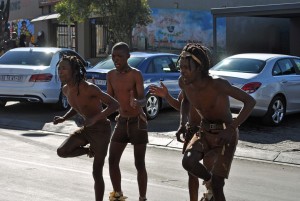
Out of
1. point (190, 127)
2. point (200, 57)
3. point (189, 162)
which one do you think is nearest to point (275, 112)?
point (190, 127)

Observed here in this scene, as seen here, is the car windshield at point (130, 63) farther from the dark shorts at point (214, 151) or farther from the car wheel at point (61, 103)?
the dark shorts at point (214, 151)

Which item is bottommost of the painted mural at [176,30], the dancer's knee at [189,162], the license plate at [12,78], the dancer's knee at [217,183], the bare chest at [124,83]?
the dancer's knee at [217,183]

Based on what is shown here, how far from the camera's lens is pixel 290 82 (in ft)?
38.5

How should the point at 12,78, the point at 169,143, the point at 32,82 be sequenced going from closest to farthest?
the point at 169,143
the point at 32,82
the point at 12,78

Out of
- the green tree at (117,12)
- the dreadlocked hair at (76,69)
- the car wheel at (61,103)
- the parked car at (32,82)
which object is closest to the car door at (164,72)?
the parked car at (32,82)

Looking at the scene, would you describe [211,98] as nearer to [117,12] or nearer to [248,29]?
[117,12]

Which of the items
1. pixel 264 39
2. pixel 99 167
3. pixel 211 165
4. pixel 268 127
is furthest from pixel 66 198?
pixel 264 39

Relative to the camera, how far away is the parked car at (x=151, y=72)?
39.4ft

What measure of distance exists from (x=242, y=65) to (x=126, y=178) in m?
5.13

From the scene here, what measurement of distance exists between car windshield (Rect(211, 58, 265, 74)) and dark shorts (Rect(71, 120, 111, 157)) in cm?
641

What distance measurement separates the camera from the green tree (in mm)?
19953

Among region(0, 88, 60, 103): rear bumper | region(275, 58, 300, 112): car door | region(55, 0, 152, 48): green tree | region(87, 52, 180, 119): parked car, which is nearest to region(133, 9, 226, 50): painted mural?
region(55, 0, 152, 48): green tree

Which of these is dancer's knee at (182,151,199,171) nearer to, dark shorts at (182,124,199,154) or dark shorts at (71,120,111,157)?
dark shorts at (182,124,199,154)

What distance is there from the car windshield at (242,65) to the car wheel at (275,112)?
0.71 m
